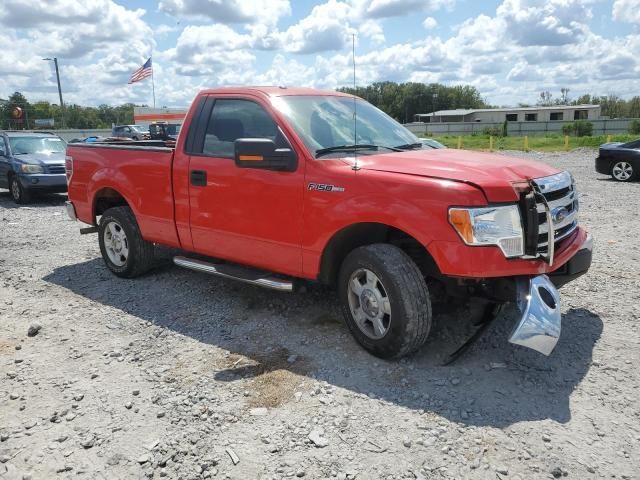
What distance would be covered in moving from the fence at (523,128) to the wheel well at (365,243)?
45335 millimetres

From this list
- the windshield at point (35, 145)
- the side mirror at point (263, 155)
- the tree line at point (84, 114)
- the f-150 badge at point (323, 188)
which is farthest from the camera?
the tree line at point (84, 114)

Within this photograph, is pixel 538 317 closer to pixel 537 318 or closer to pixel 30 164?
pixel 537 318

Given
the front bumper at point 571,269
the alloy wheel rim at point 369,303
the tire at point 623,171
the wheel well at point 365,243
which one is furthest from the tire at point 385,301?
the tire at point 623,171

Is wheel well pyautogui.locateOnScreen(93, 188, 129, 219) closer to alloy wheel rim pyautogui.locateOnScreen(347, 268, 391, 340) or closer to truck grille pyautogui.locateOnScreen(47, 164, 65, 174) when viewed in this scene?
alloy wheel rim pyautogui.locateOnScreen(347, 268, 391, 340)

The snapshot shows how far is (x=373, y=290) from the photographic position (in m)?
3.98

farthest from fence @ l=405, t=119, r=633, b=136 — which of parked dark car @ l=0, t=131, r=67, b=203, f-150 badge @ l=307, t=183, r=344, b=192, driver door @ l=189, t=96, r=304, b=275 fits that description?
f-150 badge @ l=307, t=183, r=344, b=192

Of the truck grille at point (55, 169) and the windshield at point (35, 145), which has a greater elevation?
the windshield at point (35, 145)

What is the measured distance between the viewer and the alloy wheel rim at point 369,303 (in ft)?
13.0

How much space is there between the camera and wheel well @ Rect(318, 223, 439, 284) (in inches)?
162

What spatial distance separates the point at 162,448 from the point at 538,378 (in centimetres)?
244

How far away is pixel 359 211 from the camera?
3932 millimetres

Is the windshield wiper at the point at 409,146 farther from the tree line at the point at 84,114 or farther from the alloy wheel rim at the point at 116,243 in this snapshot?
the tree line at the point at 84,114

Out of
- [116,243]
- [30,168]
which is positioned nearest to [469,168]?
[116,243]

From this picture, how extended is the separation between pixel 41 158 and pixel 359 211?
1167 cm
